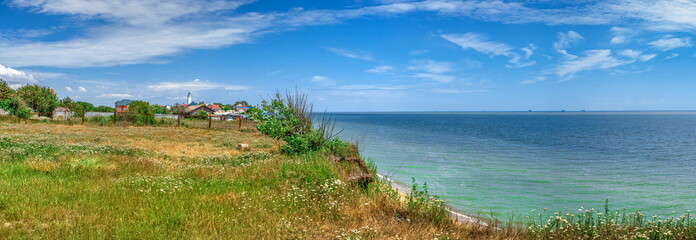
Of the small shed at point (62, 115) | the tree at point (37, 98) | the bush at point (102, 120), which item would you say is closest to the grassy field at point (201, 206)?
the bush at point (102, 120)

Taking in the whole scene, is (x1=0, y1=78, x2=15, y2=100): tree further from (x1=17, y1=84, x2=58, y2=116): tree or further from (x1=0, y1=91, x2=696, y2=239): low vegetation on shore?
(x1=0, y1=91, x2=696, y2=239): low vegetation on shore

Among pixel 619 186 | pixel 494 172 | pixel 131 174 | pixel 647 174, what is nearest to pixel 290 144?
pixel 131 174

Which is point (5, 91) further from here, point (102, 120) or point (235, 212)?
point (235, 212)

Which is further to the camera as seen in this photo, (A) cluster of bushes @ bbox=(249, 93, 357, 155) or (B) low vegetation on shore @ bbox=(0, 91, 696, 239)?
(A) cluster of bushes @ bbox=(249, 93, 357, 155)

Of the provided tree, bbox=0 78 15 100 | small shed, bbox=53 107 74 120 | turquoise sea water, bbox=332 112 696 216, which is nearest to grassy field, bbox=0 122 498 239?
turquoise sea water, bbox=332 112 696 216

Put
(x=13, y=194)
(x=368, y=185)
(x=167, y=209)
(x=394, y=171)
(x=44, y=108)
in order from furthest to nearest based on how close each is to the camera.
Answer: (x=44, y=108) < (x=394, y=171) < (x=368, y=185) < (x=13, y=194) < (x=167, y=209)

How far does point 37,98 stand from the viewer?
83.2 m

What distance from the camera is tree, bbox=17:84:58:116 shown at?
81.3 m

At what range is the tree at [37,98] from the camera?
81.3 metres

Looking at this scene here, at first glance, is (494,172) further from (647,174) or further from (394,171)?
(647,174)

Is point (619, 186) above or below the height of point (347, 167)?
below

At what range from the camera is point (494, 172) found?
24000 millimetres

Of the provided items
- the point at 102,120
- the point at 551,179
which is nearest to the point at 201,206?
the point at 551,179

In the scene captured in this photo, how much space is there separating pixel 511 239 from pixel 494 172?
57.4 ft
